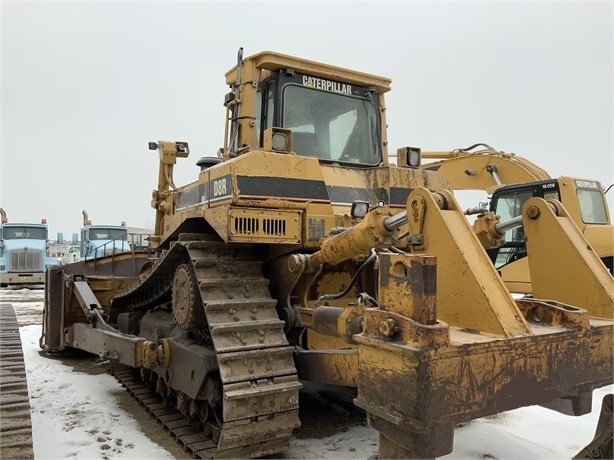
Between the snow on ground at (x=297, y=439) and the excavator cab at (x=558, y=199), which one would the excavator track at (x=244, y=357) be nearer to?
the snow on ground at (x=297, y=439)

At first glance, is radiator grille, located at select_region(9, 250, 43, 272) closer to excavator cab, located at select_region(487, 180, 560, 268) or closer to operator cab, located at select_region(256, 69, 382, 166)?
excavator cab, located at select_region(487, 180, 560, 268)

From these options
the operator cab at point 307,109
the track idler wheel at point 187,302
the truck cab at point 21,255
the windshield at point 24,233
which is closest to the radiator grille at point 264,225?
the track idler wheel at point 187,302

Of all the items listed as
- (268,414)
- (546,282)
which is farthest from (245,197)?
(546,282)

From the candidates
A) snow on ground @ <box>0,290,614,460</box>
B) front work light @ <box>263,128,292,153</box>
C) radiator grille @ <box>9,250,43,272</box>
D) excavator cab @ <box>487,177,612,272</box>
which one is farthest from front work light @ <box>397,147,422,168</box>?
radiator grille @ <box>9,250,43,272</box>

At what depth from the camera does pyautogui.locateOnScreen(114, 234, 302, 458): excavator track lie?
353 centimetres

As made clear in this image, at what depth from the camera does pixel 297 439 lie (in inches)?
171

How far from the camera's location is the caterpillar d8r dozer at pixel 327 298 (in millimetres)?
2443

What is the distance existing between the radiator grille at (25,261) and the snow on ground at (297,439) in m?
16.6

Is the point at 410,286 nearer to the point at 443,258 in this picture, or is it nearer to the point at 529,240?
the point at 443,258

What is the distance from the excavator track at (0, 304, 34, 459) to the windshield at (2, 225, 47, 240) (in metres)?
17.6

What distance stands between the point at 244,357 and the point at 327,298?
0.76m

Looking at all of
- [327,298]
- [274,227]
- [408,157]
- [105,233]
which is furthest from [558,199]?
[105,233]

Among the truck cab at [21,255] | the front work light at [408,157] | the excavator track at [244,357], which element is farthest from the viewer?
the truck cab at [21,255]

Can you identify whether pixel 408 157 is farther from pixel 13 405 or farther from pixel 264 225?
pixel 13 405
